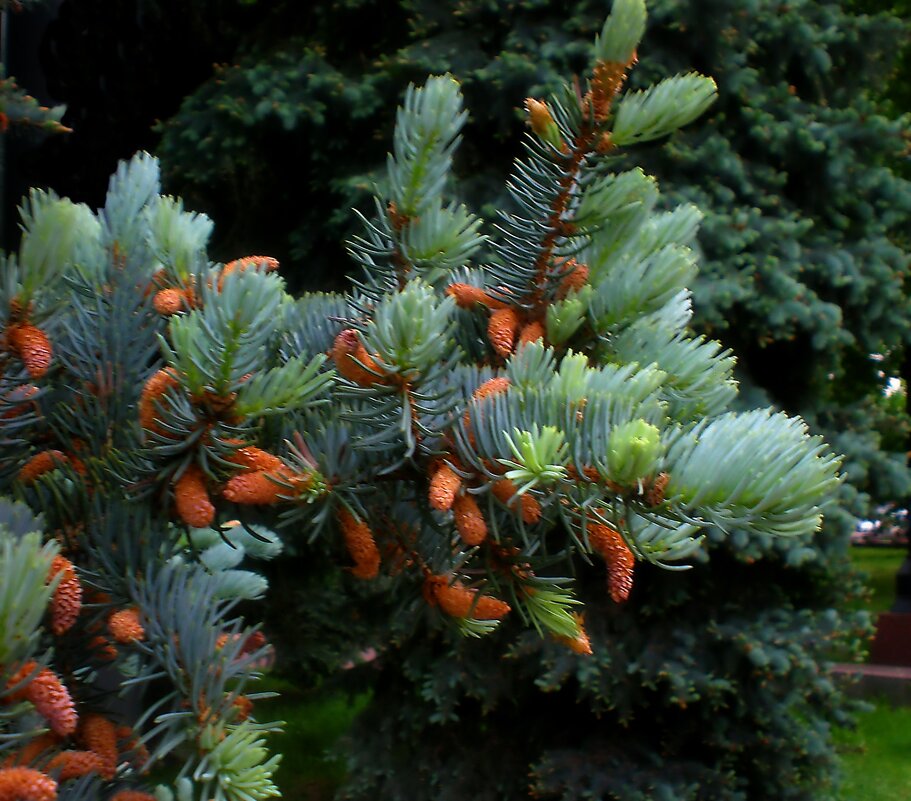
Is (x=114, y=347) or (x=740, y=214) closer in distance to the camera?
(x=114, y=347)

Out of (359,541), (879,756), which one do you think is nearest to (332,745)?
(879,756)

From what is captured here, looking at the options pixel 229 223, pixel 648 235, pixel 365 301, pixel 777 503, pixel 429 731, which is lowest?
pixel 429 731

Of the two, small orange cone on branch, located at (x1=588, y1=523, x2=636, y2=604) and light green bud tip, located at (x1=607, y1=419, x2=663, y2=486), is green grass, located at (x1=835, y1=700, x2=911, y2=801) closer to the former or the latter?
small orange cone on branch, located at (x1=588, y1=523, x2=636, y2=604)

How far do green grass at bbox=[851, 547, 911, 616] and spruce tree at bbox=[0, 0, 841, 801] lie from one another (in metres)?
6.38

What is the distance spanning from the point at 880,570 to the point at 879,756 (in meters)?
8.43

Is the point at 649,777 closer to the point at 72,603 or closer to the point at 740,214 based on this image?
the point at 740,214

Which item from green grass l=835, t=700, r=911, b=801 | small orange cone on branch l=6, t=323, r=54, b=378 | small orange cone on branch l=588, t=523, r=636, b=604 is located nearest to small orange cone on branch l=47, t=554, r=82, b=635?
small orange cone on branch l=6, t=323, r=54, b=378

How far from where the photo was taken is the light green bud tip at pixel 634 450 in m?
0.57

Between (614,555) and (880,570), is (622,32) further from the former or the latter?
(880,570)

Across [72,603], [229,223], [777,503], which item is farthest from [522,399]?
[229,223]

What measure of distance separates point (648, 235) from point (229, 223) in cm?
426

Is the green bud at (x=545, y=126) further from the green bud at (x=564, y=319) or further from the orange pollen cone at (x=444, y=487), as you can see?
the orange pollen cone at (x=444, y=487)

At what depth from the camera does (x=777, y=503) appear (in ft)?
1.83

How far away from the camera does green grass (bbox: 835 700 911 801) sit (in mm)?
5117
